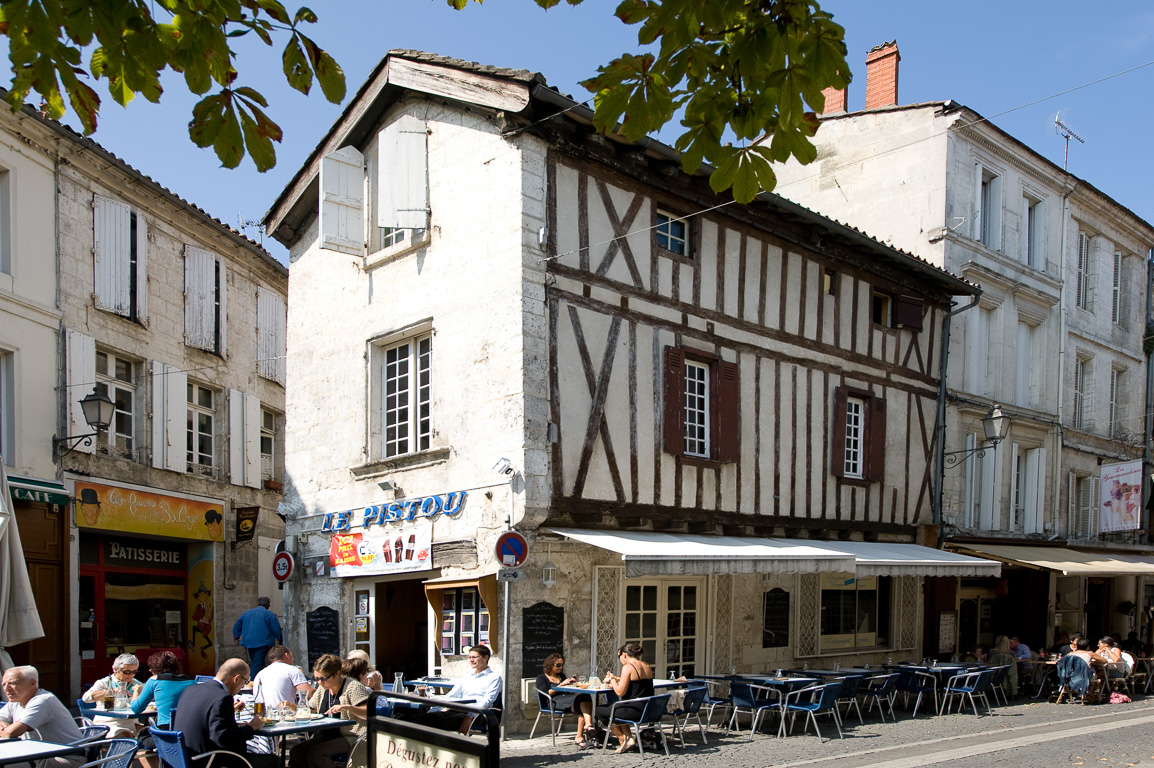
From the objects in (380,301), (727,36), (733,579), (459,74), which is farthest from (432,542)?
(727,36)

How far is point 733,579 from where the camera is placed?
41.9 ft

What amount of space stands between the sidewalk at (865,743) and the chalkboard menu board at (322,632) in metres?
3.25

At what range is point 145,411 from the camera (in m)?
15.1

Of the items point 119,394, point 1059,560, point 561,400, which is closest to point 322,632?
point 561,400

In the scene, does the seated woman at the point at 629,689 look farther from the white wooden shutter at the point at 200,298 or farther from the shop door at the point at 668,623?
the white wooden shutter at the point at 200,298

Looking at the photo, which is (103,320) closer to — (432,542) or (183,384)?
(183,384)

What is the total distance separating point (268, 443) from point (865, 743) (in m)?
12.1

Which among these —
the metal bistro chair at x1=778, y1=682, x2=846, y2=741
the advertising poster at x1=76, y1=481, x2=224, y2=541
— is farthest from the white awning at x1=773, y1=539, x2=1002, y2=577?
the advertising poster at x1=76, y1=481, x2=224, y2=541

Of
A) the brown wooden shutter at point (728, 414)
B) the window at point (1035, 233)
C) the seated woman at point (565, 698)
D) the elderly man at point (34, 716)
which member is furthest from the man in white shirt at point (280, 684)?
the window at point (1035, 233)

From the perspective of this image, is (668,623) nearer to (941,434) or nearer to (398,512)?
(398,512)

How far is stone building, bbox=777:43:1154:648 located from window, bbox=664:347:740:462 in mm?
5478

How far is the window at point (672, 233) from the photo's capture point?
12.2m

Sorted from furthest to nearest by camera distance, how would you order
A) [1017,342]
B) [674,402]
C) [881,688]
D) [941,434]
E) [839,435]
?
[1017,342] < [941,434] < [839,435] < [674,402] < [881,688]

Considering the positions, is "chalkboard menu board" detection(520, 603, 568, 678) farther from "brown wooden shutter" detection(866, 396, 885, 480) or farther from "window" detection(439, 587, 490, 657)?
"brown wooden shutter" detection(866, 396, 885, 480)
